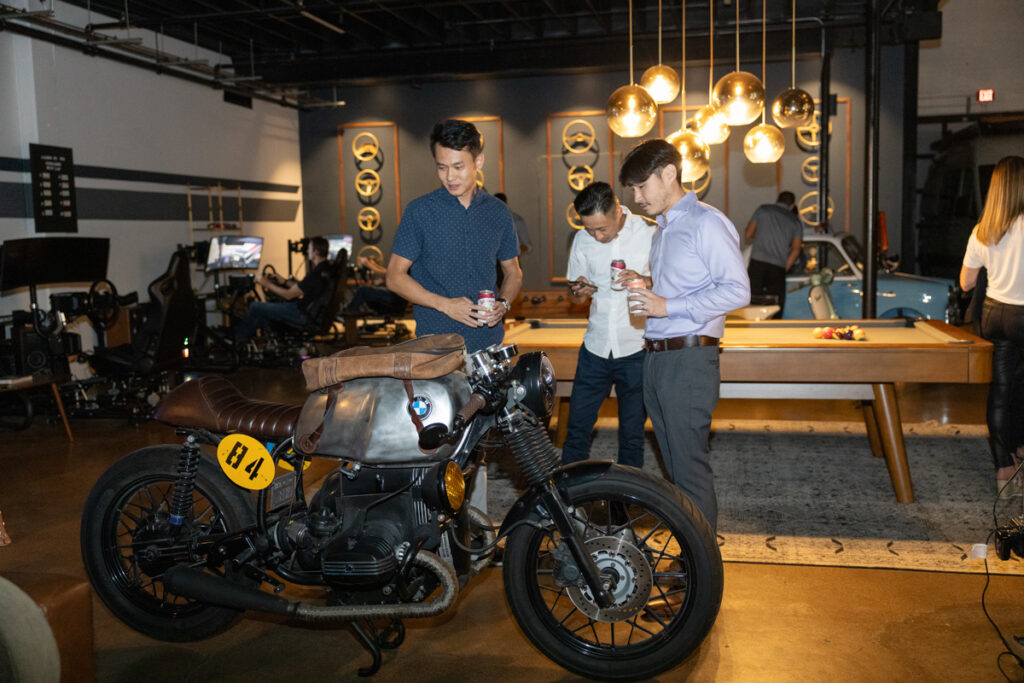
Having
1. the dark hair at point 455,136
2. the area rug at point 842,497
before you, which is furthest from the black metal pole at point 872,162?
the dark hair at point 455,136

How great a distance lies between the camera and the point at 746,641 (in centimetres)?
280

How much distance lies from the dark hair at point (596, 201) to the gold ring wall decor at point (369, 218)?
10.1 meters

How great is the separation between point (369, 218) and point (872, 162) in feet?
28.2

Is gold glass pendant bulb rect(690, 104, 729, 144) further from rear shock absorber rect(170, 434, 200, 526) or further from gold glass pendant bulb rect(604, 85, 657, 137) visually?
rear shock absorber rect(170, 434, 200, 526)

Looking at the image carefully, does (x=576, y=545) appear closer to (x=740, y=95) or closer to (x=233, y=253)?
(x=740, y=95)

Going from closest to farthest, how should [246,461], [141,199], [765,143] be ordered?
[246,461] < [765,143] < [141,199]

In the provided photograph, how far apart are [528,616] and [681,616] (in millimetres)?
439

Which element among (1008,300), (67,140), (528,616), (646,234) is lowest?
(528,616)

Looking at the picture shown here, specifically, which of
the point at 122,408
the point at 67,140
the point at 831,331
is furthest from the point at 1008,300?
the point at 67,140

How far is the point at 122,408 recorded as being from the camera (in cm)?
673

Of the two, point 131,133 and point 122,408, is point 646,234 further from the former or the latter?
point 131,133

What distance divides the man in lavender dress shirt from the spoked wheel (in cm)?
49

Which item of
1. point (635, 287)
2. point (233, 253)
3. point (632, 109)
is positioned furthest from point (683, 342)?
point (233, 253)

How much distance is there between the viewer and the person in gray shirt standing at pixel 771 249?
817 cm
